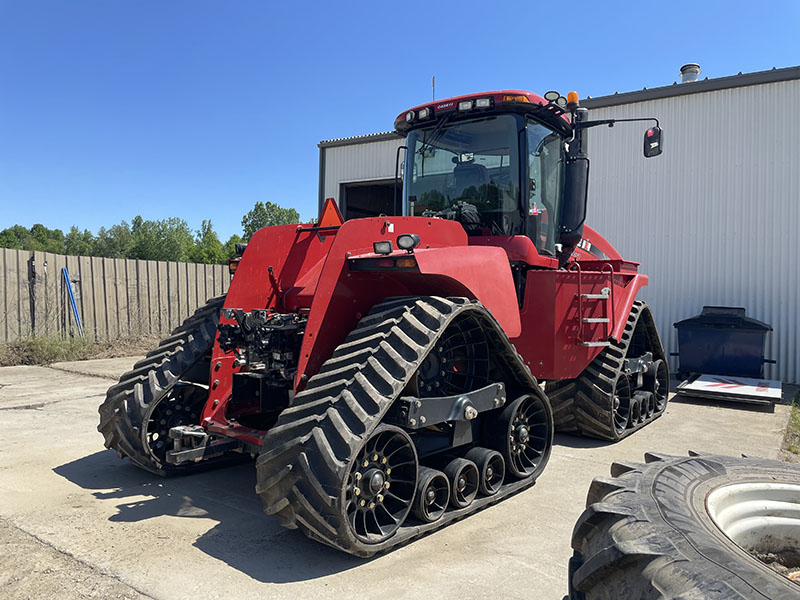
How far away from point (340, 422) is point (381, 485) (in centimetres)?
50

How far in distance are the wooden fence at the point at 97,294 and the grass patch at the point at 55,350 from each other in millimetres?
337

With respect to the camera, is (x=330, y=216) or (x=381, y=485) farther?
(x=330, y=216)

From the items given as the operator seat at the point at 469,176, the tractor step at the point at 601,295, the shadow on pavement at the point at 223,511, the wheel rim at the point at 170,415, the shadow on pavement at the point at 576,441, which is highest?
the operator seat at the point at 469,176

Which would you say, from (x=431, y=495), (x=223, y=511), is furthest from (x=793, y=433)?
(x=223, y=511)

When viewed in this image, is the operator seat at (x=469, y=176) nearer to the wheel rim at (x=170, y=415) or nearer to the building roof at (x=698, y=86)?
the wheel rim at (x=170, y=415)

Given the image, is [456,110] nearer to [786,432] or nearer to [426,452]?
[426,452]

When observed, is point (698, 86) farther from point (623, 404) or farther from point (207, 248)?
point (207, 248)

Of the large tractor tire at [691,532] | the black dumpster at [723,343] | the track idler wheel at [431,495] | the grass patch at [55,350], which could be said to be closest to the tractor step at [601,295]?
the track idler wheel at [431,495]

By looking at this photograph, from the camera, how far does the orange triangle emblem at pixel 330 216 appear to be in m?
4.54

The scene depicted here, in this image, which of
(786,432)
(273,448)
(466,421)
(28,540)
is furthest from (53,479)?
(786,432)

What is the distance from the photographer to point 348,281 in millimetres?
3916

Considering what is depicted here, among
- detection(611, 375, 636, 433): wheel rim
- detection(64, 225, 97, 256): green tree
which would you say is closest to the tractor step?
detection(611, 375, 636, 433): wheel rim

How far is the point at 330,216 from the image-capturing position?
4566 mm

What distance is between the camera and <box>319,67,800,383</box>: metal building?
10.6 meters
